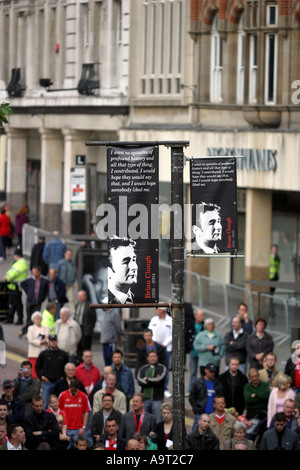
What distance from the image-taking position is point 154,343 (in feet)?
75.2

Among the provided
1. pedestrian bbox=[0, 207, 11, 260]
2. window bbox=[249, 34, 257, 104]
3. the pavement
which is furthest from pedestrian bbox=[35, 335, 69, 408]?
pedestrian bbox=[0, 207, 11, 260]

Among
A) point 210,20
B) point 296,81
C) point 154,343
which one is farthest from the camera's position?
point 210,20

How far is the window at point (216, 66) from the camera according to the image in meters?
37.6

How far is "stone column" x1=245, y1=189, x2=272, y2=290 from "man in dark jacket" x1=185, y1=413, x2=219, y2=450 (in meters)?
Answer: 16.9

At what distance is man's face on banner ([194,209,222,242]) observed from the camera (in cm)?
1502

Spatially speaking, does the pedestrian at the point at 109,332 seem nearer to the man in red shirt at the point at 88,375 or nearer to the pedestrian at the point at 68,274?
the man in red shirt at the point at 88,375

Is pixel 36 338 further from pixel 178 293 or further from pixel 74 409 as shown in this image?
pixel 178 293

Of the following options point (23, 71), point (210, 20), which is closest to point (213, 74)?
point (210, 20)

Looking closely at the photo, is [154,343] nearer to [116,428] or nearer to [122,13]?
[116,428]

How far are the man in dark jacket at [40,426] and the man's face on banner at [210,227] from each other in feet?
14.5

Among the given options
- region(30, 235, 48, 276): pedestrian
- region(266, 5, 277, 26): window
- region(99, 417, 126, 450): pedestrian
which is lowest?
region(99, 417, 126, 450): pedestrian

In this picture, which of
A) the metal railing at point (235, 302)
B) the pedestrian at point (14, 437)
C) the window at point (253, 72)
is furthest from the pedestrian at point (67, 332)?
the window at point (253, 72)

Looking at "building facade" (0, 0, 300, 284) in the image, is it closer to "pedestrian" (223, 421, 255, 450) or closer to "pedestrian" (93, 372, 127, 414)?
"pedestrian" (93, 372, 127, 414)

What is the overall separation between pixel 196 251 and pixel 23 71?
1487 inches
